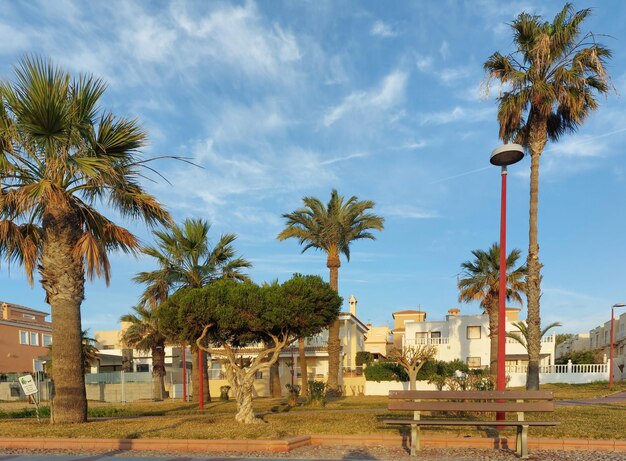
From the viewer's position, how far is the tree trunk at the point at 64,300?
1304cm

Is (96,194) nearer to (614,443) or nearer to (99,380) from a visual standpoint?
(614,443)

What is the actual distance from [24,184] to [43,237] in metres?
1.52

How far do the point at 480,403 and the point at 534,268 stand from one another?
10.8 m

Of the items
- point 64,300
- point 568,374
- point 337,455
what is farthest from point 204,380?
point 568,374

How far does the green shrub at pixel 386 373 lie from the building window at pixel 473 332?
12452mm

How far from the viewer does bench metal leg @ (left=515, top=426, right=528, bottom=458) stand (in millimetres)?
8008

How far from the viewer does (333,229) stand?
93.8 ft

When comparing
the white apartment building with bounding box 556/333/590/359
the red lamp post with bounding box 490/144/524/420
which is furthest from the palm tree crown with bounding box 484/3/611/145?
the white apartment building with bounding box 556/333/590/359

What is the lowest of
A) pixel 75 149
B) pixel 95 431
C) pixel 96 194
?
pixel 95 431

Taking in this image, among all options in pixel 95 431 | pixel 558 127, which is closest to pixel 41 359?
pixel 95 431

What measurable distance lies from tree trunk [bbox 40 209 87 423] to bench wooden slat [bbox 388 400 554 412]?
832 cm

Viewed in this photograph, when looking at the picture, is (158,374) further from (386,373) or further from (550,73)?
(550,73)

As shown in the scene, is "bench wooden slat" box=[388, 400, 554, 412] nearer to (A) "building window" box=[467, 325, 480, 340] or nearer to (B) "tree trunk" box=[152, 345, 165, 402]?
(B) "tree trunk" box=[152, 345, 165, 402]

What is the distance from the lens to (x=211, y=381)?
3822 centimetres
